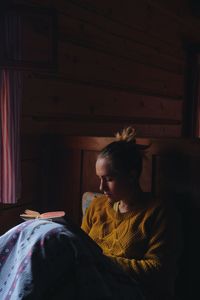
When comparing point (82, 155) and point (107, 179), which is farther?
point (82, 155)

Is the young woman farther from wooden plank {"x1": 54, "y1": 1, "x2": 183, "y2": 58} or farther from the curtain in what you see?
wooden plank {"x1": 54, "y1": 1, "x2": 183, "y2": 58}

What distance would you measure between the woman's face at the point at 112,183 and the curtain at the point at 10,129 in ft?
2.40

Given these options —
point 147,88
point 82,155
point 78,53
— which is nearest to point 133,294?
point 82,155

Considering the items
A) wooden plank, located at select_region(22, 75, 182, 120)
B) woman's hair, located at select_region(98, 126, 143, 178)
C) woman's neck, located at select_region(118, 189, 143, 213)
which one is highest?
wooden plank, located at select_region(22, 75, 182, 120)

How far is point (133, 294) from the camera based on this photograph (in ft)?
4.36

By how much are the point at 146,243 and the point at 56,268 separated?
0.44m

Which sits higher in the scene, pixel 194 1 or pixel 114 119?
pixel 194 1

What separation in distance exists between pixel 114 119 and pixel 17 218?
110 cm

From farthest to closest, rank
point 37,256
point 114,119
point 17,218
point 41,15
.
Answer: point 114,119, point 17,218, point 41,15, point 37,256

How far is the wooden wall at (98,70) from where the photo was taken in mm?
2217

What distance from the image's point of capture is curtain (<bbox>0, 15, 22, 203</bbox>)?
212 cm

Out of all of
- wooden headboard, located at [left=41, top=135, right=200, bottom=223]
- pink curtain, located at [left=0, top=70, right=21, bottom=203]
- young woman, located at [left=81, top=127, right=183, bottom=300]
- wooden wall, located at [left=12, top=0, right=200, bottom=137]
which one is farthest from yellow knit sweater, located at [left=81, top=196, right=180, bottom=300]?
wooden wall, located at [left=12, top=0, right=200, bottom=137]

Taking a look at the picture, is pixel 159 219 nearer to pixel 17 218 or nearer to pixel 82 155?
pixel 82 155

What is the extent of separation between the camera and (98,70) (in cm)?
285
